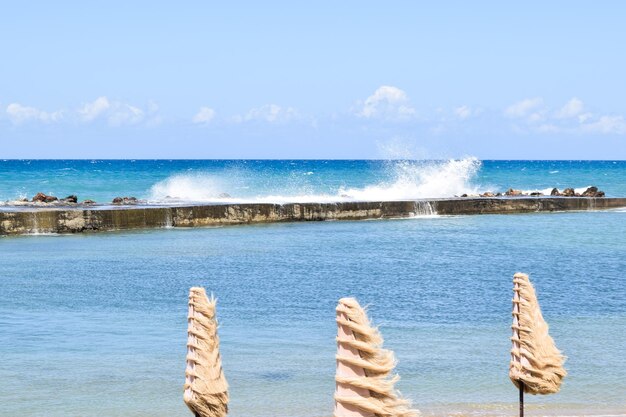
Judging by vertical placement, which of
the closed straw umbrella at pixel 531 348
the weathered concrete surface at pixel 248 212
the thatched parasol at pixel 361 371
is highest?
the thatched parasol at pixel 361 371

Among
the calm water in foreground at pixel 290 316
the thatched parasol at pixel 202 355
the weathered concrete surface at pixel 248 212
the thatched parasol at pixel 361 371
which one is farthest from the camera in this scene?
the weathered concrete surface at pixel 248 212

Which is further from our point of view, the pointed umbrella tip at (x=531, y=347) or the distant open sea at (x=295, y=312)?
the distant open sea at (x=295, y=312)

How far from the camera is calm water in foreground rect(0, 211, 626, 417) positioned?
1073 cm

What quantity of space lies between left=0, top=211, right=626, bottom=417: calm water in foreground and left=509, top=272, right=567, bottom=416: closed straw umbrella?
134 inches

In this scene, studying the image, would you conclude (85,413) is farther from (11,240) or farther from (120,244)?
(11,240)

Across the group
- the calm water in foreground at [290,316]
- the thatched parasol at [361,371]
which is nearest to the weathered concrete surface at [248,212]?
the calm water in foreground at [290,316]

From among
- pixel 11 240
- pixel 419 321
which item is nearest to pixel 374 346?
pixel 419 321

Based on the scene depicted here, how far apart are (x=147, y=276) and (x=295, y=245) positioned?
7620 mm

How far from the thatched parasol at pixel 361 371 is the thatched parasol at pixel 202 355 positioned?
1.57 m

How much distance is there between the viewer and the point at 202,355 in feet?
17.7

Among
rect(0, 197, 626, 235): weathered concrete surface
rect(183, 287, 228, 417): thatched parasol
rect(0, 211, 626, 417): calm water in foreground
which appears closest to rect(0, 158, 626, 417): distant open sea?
rect(0, 211, 626, 417): calm water in foreground

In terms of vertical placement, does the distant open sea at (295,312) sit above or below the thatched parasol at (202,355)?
below

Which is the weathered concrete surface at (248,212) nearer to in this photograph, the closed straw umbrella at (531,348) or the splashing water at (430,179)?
the splashing water at (430,179)

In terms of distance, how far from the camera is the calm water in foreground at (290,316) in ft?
35.2
